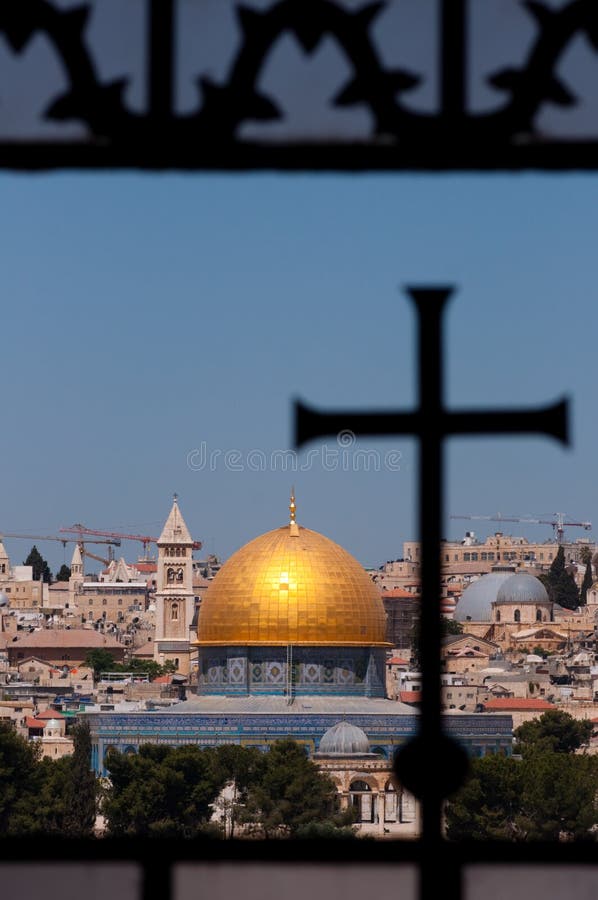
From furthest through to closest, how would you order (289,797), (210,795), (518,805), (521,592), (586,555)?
1. (586,555)
2. (521,592)
3. (289,797)
4. (210,795)
5. (518,805)

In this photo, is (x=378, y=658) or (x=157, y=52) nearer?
(x=157, y=52)

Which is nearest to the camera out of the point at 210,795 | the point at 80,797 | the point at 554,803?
the point at 554,803

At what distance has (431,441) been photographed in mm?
4766

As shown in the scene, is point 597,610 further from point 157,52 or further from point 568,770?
point 157,52

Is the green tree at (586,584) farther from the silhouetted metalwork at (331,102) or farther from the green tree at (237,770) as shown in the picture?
the silhouetted metalwork at (331,102)

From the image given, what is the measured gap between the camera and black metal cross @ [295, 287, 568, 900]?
4.54 meters

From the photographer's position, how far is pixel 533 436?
4.63 meters

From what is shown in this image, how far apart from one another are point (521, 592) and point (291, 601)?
75.8 metres

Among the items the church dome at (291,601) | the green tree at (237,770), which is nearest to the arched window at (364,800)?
the green tree at (237,770)

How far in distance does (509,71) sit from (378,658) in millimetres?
71376

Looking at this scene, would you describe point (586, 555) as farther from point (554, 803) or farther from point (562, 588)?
point (554, 803)

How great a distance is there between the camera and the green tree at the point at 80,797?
66.2 m

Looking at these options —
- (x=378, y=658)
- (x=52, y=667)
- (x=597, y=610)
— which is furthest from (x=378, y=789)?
(x=597, y=610)

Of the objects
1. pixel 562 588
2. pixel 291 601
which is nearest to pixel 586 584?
pixel 562 588
